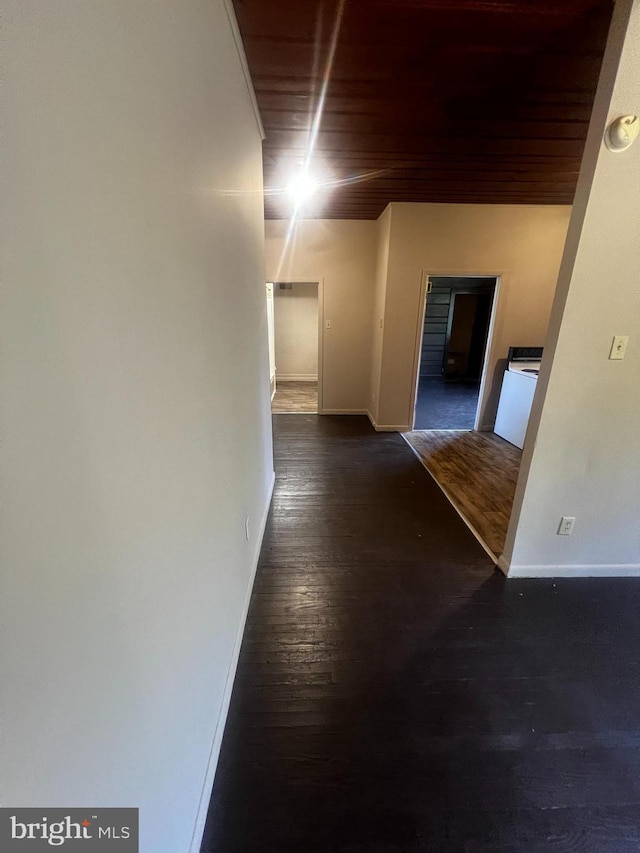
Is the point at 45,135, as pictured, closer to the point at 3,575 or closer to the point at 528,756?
the point at 3,575

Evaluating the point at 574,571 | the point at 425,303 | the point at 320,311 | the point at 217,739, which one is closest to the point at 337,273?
the point at 320,311

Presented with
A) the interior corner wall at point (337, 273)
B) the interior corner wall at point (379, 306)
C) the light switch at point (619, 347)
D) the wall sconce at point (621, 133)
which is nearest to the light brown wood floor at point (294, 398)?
the interior corner wall at point (337, 273)

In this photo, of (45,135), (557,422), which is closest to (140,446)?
(45,135)

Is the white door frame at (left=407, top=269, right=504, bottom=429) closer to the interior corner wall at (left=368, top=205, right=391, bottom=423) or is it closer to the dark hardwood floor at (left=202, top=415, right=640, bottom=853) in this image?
the interior corner wall at (left=368, top=205, right=391, bottom=423)

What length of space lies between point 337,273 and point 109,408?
175 inches

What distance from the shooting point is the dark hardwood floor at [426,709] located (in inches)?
38.9

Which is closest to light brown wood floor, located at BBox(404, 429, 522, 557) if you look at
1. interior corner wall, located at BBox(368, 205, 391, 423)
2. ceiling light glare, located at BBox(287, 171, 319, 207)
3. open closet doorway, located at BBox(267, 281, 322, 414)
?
interior corner wall, located at BBox(368, 205, 391, 423)

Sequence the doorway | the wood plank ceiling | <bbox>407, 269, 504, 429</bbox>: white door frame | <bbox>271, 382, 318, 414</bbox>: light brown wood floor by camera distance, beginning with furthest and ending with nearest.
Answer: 1. the doorway
2. <bbox>271, 382, 318, 414</bbox>: light brown wood floor
3. <bbox>407, 269, 504, 429</bbox>: white door frame
4. the wood plank ceiling

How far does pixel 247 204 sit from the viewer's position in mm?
1694

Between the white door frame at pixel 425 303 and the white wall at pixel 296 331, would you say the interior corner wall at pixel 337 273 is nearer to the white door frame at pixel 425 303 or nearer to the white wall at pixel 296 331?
the white door frame at pixel 425 303

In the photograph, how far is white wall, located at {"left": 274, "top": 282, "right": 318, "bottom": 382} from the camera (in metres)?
6.70

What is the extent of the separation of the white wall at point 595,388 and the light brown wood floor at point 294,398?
3.64m

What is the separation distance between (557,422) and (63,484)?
1.97 meters

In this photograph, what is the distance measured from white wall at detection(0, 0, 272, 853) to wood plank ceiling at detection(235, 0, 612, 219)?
73cm
